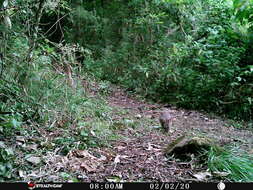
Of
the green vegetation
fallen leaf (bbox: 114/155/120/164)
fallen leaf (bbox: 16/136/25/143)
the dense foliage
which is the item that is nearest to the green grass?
the green vegetation

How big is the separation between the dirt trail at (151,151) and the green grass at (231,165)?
5.6 inches

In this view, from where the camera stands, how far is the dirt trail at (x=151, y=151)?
Result: 200 cm

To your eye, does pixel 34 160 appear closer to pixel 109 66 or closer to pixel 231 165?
pixel 231 165

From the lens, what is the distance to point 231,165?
211 centimetres

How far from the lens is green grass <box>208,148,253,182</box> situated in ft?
6.57

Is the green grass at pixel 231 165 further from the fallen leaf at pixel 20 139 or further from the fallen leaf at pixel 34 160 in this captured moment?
the fallen leaf at pixel 20 139

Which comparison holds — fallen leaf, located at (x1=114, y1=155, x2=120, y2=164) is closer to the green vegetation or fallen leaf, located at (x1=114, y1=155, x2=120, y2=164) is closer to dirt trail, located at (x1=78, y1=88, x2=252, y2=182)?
dirt trail, located at (x1=78, y1=88, x2=252, y2=182)

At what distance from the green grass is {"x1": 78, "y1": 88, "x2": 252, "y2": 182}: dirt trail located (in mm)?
142

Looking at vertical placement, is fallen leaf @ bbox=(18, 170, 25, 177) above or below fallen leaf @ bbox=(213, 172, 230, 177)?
above

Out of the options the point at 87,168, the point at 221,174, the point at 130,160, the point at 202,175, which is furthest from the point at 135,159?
the point at 221,174

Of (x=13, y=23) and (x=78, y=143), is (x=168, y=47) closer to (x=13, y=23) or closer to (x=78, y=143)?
(x=13, y=23)

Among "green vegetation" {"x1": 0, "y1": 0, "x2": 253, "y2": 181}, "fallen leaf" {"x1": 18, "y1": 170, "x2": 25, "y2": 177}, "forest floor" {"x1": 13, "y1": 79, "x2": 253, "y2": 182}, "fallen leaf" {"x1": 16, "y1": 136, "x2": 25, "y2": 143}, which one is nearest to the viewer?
"fallen leaf" {"x1": 18, "y1": 170, "x2": 25, "y2": 177}

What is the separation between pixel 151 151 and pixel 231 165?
81 centimetres

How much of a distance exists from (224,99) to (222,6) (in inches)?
98.5
